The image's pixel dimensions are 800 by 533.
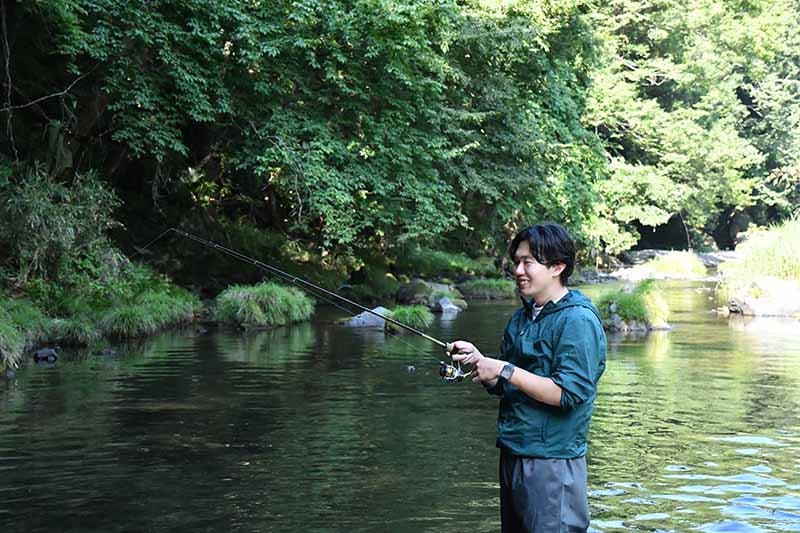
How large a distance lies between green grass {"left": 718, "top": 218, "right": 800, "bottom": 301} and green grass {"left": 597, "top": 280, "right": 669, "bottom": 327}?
454 centimetres

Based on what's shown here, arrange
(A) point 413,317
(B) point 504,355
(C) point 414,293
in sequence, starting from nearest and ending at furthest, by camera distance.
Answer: (B) point 504,355
(A) point 413,317
(C) point 414,293

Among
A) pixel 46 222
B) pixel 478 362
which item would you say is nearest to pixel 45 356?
pixel 46 222

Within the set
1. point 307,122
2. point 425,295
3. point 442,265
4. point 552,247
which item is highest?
point 307,122

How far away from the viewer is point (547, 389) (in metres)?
3.54

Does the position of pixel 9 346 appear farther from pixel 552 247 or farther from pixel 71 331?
pixel 552 247

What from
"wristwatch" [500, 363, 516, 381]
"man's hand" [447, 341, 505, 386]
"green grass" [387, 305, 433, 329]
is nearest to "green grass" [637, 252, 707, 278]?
"green grass" [387, 305, 433, 329]

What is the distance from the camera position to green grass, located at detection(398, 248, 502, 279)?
1135 inches

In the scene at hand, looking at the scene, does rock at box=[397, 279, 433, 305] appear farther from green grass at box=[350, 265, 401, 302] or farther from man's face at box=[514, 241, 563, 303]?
man's face at box=[514, 241, 563, 303]

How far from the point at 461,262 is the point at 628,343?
15.2 metres

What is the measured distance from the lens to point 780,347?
51.8 feet

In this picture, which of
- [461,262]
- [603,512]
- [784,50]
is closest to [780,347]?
[603,512]

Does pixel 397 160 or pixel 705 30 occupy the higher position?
pixel 705 30

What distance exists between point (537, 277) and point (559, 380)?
42cm

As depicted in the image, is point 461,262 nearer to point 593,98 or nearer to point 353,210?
point 593,98
